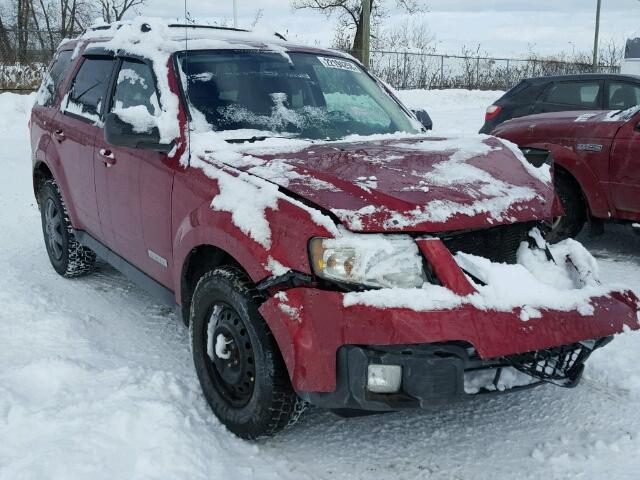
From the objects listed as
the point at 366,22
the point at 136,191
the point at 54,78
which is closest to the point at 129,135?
the point at 136,191

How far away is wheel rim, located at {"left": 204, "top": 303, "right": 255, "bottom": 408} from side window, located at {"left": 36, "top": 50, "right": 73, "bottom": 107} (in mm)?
3042

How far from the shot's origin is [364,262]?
8.57 feet

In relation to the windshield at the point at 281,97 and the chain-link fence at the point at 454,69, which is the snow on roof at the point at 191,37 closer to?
the windshield at the point at 281,97

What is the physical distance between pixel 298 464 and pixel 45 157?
3.54 metres

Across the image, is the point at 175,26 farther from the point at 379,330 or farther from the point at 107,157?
the point at 379,330

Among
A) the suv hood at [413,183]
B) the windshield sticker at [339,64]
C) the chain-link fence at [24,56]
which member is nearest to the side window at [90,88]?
the windshield sticker at [339,64]

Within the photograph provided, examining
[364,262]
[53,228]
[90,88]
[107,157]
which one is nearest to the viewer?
[364,262]

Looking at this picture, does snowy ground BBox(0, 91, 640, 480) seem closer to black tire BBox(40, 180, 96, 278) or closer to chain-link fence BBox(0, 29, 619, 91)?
black tire BBox(40, 180, 96, 278)

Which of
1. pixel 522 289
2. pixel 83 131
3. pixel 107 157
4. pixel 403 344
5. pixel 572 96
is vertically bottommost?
pixel 403 344

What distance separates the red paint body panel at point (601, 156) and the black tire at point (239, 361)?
390 centimetres

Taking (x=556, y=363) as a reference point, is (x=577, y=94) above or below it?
above

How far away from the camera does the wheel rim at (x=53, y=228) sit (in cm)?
538

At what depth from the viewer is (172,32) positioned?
4.16 meters

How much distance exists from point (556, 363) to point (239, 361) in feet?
4.44
